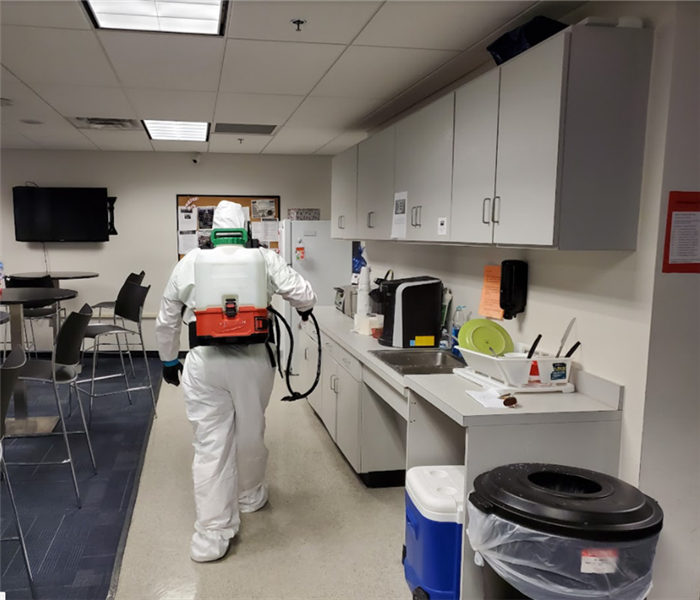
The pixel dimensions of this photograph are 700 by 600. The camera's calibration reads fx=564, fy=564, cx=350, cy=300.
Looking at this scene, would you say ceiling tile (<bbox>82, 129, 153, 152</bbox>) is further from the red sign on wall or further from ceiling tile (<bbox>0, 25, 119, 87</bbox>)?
the red sign on wall

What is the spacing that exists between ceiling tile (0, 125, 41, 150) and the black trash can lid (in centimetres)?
485

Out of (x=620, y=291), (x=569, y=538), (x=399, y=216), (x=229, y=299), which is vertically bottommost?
(x=569, y=538)

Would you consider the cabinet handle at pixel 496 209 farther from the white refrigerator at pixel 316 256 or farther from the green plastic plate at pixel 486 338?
the white refrigerator at pixel 316 256

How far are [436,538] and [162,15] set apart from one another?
7.60 feet

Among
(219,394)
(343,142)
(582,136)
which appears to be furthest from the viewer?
(343,142)

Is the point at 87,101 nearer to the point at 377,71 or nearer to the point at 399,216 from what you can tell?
the point at 377,71

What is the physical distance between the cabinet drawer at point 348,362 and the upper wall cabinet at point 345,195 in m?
1.01

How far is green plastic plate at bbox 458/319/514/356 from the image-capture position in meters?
2.47

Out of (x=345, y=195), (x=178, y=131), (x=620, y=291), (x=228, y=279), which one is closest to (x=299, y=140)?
(x=178, y=131)

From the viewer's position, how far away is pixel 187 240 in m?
6.32

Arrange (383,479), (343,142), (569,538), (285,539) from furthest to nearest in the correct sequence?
(343,142)
(383,479)
(285,539)
(569,538)

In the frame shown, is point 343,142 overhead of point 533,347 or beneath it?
A: overhead

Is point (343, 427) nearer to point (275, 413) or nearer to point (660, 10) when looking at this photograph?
point (275, 413)

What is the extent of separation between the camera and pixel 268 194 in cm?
640
